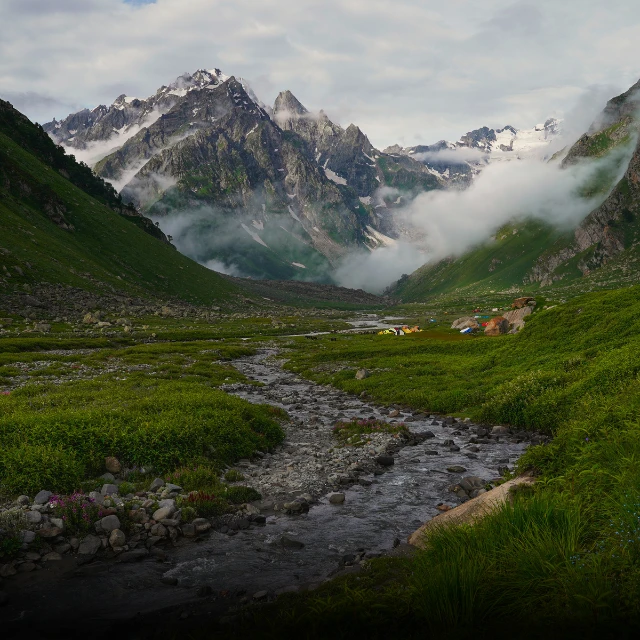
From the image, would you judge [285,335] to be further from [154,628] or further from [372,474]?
[154,628]

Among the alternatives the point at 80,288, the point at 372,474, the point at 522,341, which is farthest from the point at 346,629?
the point at 80,288

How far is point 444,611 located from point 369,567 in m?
3.87

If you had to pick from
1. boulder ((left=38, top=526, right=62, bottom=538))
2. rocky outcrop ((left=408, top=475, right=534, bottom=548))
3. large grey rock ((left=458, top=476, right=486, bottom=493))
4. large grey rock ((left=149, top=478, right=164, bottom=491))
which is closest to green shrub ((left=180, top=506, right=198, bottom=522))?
large grey rock ((left=149, top=478, right=164, bottom=491))

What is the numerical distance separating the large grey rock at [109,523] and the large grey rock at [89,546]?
0.40 metres

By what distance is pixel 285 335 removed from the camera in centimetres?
12462

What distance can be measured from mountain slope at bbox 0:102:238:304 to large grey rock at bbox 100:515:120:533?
370ft

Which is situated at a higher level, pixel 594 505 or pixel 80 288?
pixel 80 288

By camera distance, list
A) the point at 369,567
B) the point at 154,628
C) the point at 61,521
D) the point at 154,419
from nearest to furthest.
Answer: the point at 154,628, the point at 369,567, the point at 61,521, the point at 154,419

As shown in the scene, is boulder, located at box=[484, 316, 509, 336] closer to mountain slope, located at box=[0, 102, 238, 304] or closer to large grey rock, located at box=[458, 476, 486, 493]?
large grey rock, located at box=[458, 476, 486, 493]

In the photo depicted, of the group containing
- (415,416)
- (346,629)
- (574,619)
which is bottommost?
(415,416)

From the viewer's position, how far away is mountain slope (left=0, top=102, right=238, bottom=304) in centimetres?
12179

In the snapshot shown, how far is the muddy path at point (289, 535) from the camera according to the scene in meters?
10.2

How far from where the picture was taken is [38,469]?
15.1m

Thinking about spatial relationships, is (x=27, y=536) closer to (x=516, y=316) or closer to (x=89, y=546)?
(x=89, y=546)
